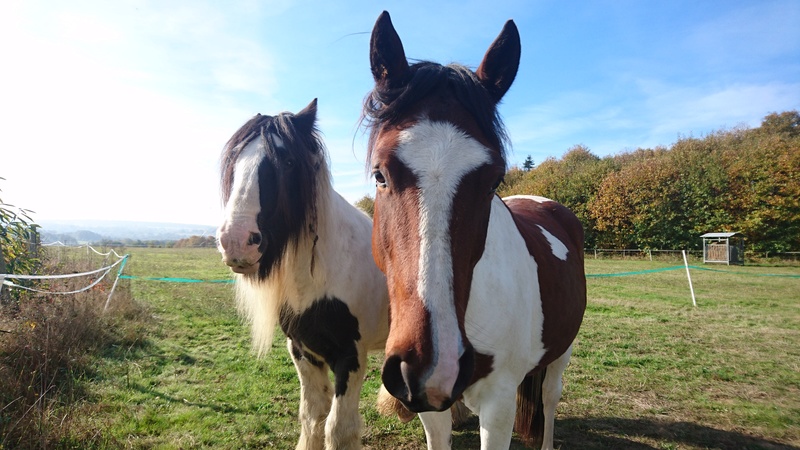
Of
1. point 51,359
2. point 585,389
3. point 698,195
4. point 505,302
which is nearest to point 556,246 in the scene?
point 505,302

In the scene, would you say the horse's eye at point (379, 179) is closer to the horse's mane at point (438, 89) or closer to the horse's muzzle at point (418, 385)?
the horse's mane at point (438, 89)

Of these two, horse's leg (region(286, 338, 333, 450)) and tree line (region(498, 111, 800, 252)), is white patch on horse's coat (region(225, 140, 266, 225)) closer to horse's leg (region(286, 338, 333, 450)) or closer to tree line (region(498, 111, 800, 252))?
horse's leg (region(286, 338, 333, 450))

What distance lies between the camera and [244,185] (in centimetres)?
219

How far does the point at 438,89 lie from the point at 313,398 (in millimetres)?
2220

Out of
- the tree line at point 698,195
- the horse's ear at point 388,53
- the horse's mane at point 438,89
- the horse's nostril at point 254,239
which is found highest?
the tree line at point 698,195

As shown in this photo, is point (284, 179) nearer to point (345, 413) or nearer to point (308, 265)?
point (308, 265)

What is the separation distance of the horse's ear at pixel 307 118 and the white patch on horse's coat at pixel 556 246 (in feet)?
6.27

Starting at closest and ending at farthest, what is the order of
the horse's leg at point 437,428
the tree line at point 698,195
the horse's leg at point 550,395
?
the horse's leg at point 437,428 < the horse's leg at point 550,395 < the tree line at point 698,195

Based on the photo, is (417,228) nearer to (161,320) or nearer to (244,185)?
(244,185)

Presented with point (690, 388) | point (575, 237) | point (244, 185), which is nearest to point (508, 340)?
point (244, 185)

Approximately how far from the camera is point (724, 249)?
2069 centimetres

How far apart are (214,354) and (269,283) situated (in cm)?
409

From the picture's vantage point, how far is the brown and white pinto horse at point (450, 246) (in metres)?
1.16

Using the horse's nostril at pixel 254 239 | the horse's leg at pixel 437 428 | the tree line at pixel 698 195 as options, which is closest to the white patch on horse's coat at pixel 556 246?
the horse's leg at pixel 437 428
